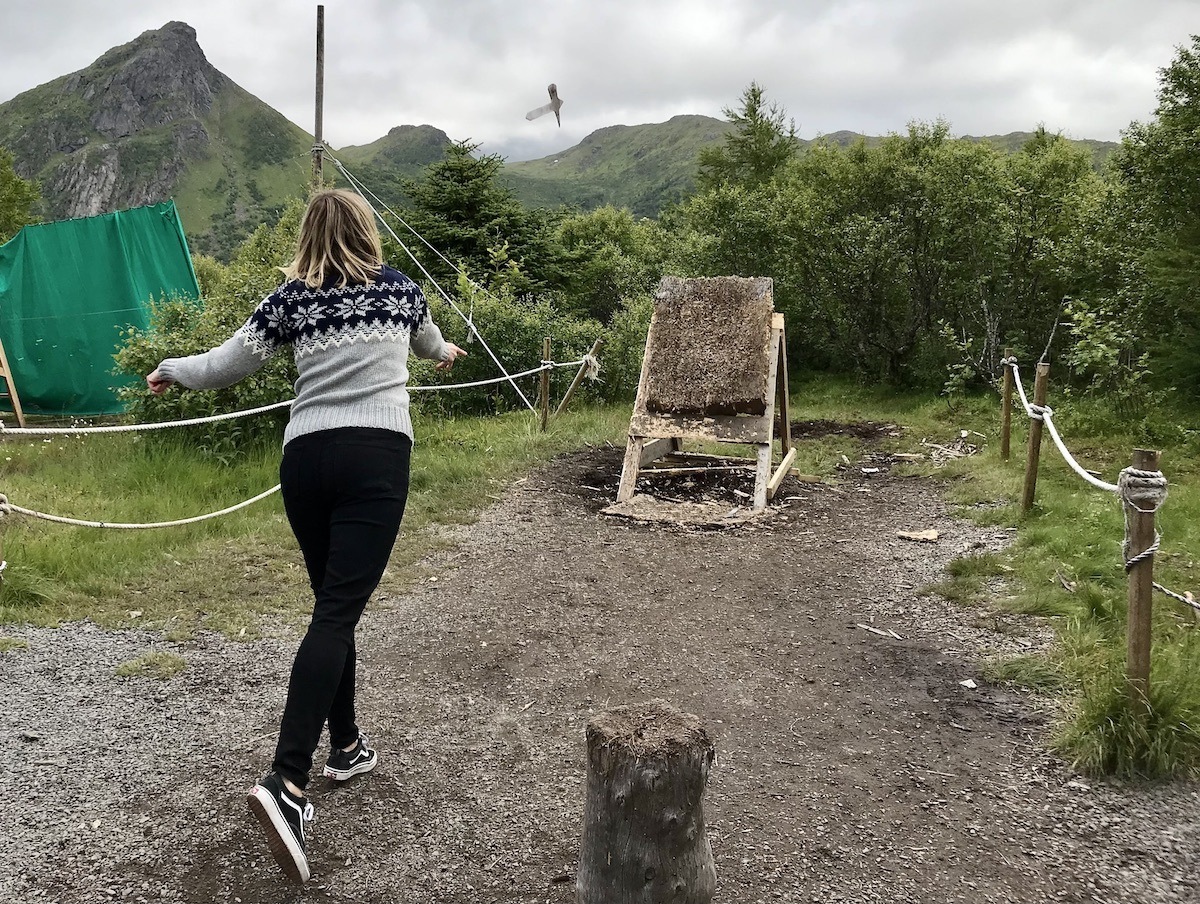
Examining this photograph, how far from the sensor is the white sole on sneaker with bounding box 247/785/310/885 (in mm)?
2283

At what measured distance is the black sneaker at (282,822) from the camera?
229 centimetres

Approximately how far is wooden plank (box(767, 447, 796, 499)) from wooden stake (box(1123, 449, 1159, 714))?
15.0 ft

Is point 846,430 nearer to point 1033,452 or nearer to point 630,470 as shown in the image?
point 630,470

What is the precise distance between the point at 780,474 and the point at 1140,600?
507cm

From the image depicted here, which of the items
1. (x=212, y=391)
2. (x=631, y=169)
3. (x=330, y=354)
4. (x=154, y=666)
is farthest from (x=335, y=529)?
(x=631, y=169)

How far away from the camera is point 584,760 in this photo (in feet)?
10.7

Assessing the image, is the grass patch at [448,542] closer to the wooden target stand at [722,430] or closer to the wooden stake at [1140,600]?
the wooden stake at [1140,600]

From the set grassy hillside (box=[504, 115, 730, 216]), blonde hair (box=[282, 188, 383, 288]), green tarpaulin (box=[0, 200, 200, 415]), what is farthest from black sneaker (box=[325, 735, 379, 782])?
grassy hillside (box=[504, 115, 730, 216])

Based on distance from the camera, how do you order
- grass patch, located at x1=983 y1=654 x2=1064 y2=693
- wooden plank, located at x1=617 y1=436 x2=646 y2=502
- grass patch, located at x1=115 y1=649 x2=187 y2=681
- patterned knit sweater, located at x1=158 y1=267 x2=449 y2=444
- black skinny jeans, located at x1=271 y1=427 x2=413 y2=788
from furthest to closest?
wooden plank, located at x1=617 y1=436 x2=646 y2=502 < grass patch, located at x1=115 y1=649 x2=187 y2=681 < grass patch, located at x1=983 y1=654 x2=1064 y2=693 < patterned knit sweater, located at x1=158 y1=267 x2=449 y2=444 < black skinny jeans, located at x1=271 y1=427 x2=413 y2=788

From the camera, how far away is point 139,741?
3.33 metres

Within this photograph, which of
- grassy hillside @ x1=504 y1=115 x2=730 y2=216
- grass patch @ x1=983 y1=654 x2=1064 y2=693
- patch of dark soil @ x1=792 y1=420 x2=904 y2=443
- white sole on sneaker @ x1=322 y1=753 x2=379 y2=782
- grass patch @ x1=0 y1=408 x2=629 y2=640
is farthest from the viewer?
grassy hillside @ x1=504 y1=115 x2=730 y2=216

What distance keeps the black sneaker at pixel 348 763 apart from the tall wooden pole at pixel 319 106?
8.55m

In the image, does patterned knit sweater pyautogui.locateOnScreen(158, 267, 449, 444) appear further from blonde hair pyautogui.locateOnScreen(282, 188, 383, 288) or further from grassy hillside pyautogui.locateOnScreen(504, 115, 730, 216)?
grassy hillside pyautogui.locateOnScreen(504, 115, 730, 216)

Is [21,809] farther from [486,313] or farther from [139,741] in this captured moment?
[486,313]
